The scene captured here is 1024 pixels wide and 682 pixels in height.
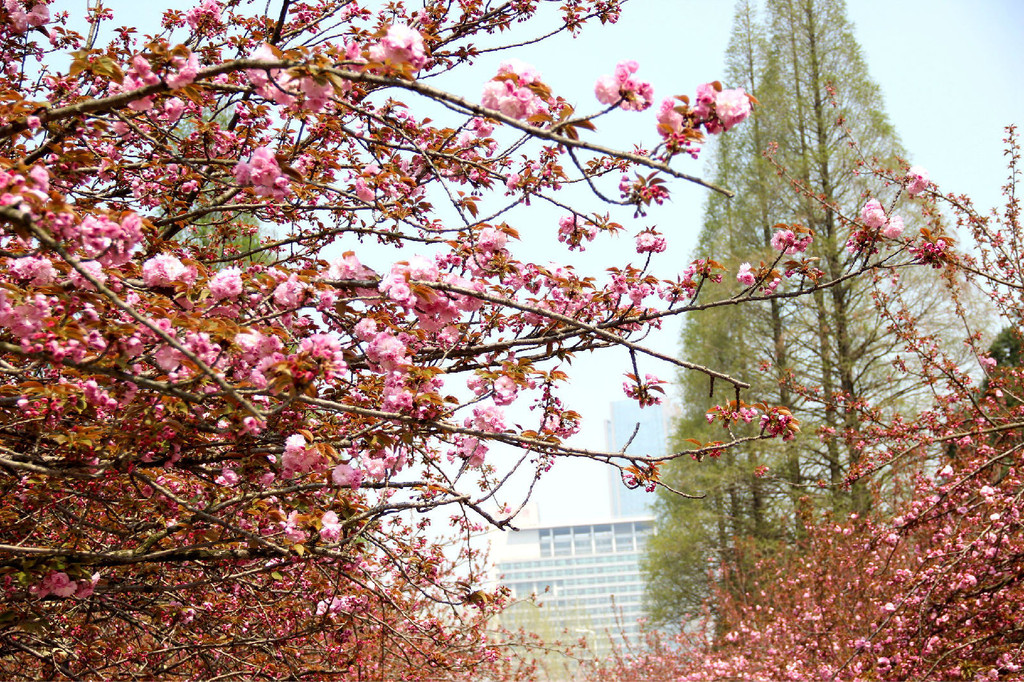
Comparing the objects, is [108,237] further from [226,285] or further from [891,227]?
[891,227]

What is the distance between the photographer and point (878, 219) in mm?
2584

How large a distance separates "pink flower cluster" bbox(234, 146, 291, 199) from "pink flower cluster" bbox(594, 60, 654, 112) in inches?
38.1

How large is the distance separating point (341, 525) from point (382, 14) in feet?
7.54

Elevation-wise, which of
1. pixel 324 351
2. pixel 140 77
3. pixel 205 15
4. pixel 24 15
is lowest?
pixel 324 351

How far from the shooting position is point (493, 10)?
3.21 m

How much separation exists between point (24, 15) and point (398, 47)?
211 centimetres

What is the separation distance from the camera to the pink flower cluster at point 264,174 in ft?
7.04

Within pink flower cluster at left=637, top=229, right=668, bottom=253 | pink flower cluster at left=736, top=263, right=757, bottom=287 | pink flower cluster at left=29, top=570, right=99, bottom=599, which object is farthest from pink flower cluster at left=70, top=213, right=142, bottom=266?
pink flower cluster at left=736, top=263, right=757, bottom=287

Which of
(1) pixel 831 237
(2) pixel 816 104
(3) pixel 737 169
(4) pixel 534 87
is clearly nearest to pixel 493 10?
(4) pixel 534 87

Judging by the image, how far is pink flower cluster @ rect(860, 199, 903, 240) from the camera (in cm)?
257

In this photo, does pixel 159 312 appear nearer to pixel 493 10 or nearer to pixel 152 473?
pixel 152 473

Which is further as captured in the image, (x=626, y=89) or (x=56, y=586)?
(x=56, y=586)

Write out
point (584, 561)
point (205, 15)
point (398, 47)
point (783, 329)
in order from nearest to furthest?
point (398, 47) → point (205, 15) → point (783, 329) → point (584, 561)

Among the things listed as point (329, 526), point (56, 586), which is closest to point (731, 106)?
point (329, 526)
